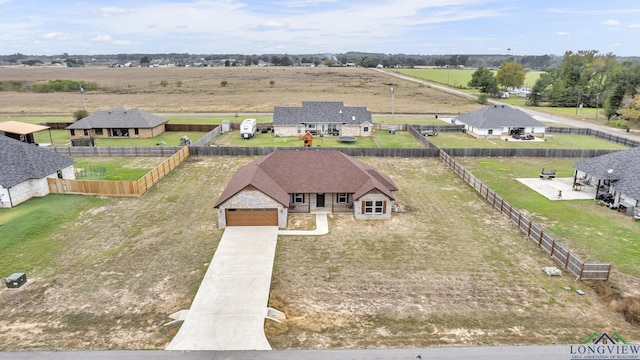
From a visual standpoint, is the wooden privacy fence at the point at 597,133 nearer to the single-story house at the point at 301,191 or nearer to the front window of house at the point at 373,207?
the single-story house at the point at 301,191

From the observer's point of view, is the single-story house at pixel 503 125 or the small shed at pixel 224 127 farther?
the small shed at pixel 224 127

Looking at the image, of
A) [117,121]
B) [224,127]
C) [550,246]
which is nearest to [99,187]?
[117,121]

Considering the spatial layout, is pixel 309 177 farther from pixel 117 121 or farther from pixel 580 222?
pixel 117 121

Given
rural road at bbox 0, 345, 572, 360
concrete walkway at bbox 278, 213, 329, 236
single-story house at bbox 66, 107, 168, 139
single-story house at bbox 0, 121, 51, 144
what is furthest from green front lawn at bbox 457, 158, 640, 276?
single-story house at bbox 0, 121, 51, 144

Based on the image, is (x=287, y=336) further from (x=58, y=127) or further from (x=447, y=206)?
(x=58, y=127)

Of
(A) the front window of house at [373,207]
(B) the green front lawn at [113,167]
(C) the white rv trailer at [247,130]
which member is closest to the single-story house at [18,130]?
(B) the green front lawn at [113,167]

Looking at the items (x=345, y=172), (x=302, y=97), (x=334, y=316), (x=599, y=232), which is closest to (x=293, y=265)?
(x=334, y=316)
